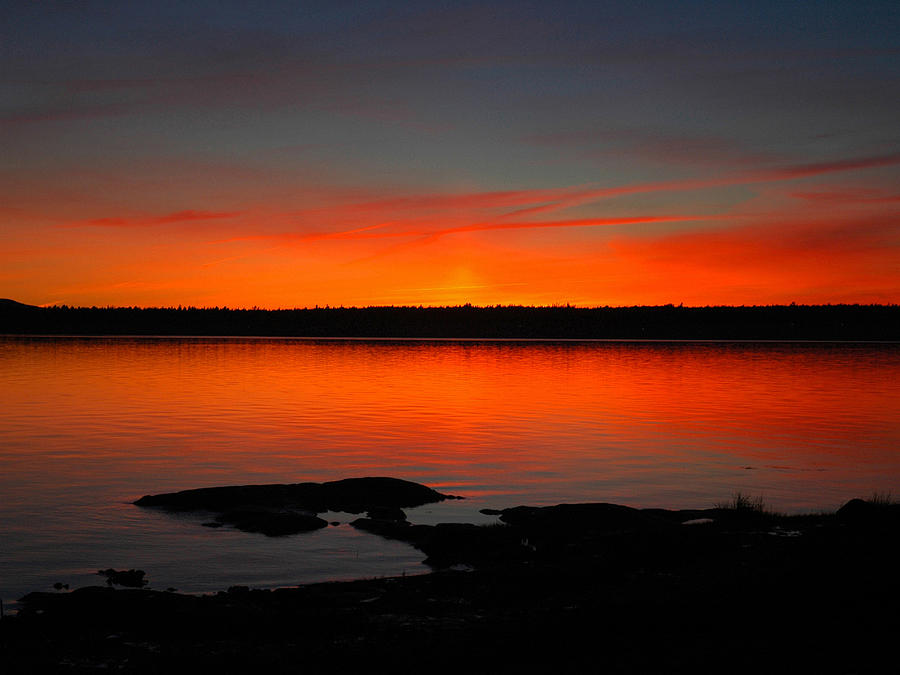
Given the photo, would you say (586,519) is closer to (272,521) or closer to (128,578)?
(272,521)

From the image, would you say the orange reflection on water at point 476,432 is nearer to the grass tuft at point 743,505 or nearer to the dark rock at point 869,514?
the grass tuft at point 743,505

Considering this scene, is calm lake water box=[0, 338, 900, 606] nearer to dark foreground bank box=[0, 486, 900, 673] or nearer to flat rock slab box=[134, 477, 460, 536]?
flat rock slab box=[134, 477, 460, 536]

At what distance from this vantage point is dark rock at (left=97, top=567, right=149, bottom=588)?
15.8 metres

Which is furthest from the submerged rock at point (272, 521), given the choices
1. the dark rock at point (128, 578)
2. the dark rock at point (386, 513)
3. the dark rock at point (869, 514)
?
the dark rock at point (869, 514)

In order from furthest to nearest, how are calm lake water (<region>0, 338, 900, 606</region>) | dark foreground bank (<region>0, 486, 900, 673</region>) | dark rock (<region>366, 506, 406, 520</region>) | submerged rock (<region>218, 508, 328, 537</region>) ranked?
dark rock (<region>366, 506, 406, 520</region>)
submerged rock (<region>218, 508, 328, 537</region>)
calm lake water (<region>0, 338, 900, 606</region>)
dark foreground bank (<region>0, 486, 900, 673</region>)

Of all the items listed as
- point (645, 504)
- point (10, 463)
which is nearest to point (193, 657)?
point (645, 504)

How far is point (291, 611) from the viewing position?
43.8 feet

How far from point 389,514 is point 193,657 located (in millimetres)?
10739

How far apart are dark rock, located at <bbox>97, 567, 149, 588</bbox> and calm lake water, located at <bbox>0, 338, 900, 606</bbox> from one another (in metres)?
0.37

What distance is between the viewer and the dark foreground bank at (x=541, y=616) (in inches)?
420

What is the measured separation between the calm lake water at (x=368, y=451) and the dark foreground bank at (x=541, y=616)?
2.46m

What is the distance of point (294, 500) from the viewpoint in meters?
22.9

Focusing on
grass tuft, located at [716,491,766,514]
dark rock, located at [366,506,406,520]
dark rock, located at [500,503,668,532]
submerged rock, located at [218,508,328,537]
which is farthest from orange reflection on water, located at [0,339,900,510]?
submerged rock, located at [218,508,328,537]

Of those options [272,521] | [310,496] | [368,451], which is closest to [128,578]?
[272,521]
